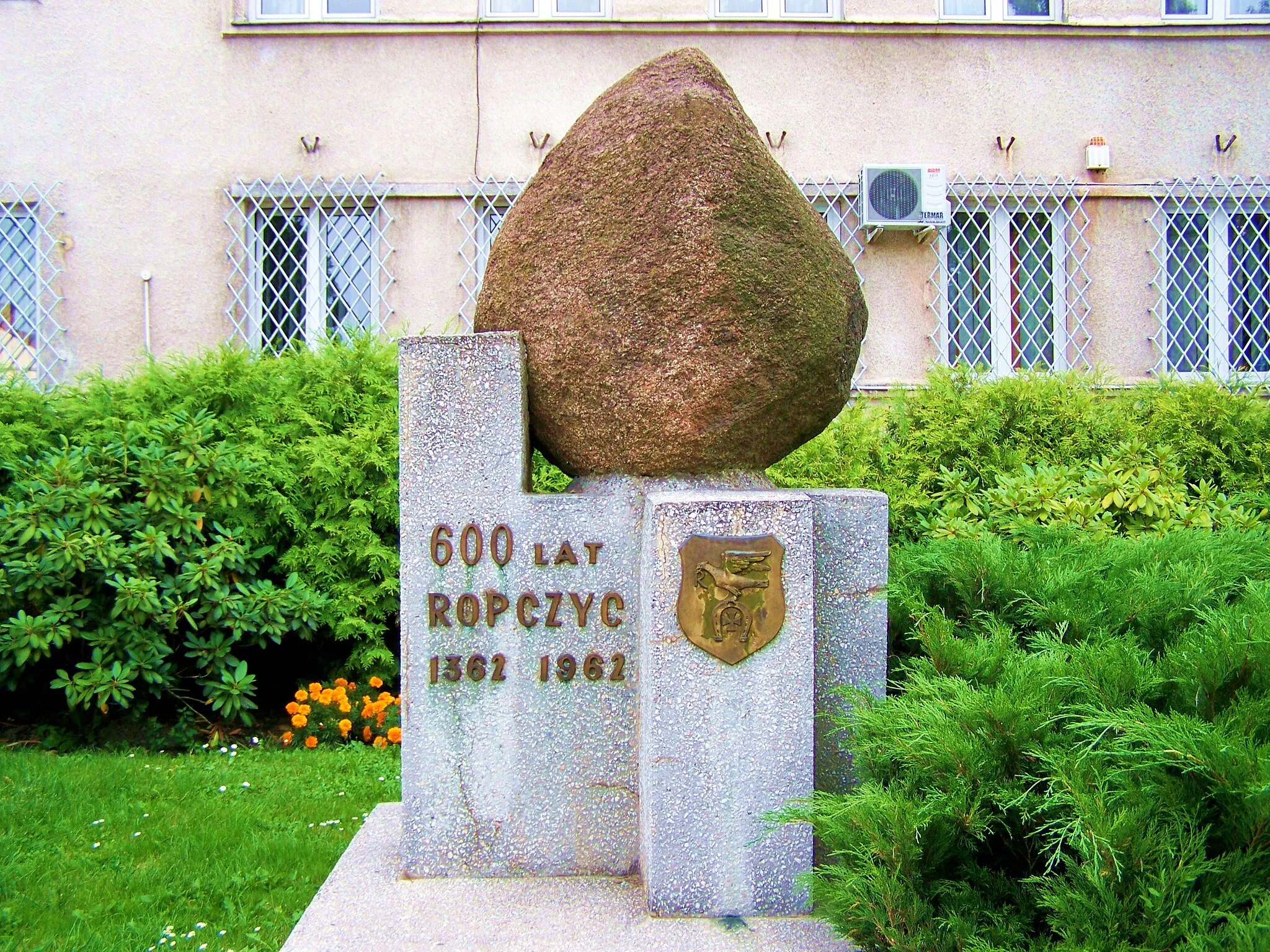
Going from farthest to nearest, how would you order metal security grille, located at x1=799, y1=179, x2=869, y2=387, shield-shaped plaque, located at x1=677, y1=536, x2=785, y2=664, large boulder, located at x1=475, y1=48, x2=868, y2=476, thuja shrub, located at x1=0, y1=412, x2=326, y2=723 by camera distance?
1. metal security grille, located at x1=799, y1=179, x2=869, y2=387
2. thuja shrub, located at x1=0, y1=412, x2=326, y2=723
3. large boulder, located at x1=475, y1=48, x2=868, y2=476
4. shield-shaped plaque, located at x1=677, y1=536, x2=785, y2=664

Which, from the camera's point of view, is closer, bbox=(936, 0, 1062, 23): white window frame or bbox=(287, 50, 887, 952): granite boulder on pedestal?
bbox=(287, 50, 887, 952): granite boulder on pedestal

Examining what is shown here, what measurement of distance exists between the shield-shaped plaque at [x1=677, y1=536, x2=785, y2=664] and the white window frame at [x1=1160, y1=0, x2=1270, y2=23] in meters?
7.68

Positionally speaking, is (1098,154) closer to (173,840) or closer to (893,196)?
(893,196)

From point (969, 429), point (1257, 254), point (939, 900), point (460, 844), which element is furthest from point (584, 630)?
point (1257, 254)

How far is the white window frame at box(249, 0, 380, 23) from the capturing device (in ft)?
25.1

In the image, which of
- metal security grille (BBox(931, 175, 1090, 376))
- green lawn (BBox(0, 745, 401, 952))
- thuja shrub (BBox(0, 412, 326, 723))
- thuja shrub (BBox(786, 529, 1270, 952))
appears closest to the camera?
thuja shrub (BBox(786, 529, 1270, 952))

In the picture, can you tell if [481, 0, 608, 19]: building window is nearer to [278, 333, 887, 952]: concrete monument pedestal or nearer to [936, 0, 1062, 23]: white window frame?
[936, 0, 1062, 23]: white window frame

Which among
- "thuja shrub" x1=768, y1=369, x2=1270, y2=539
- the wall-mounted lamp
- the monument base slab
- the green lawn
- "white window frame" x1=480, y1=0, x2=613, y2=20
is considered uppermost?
"white window frame" x1=480, y1=0, x2=613, y2=20

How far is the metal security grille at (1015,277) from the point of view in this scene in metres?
7.92

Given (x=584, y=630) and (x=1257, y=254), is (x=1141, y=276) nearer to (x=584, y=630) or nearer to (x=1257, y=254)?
(x=1257, y=254)

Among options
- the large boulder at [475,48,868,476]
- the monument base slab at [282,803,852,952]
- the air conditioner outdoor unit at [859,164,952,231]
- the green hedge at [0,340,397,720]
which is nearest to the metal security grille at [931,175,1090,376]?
the air conditioner outdoor unit at [859,164,952,231]

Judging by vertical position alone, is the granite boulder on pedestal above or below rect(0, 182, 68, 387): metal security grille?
below

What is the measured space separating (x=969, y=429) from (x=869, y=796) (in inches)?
164

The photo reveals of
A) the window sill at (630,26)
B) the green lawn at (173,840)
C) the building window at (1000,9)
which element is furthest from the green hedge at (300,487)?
the building window at (1000,9)
